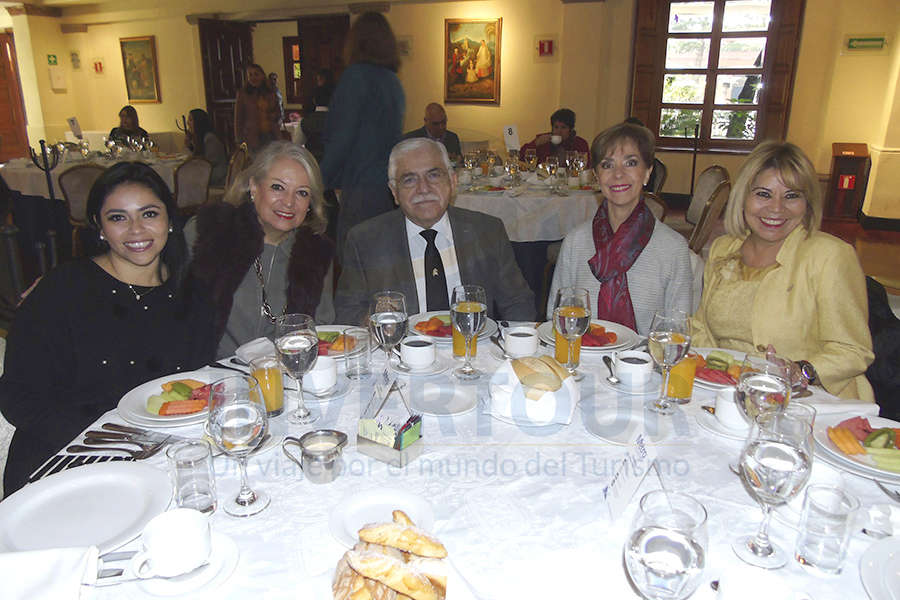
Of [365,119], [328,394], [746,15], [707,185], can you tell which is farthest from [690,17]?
[328,394]

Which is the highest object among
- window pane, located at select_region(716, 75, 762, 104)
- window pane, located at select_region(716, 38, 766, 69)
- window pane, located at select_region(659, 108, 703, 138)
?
window pane, located at select_region(716, 38, 766, 69)

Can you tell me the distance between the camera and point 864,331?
6.14 feet

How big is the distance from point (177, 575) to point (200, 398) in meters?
0.57

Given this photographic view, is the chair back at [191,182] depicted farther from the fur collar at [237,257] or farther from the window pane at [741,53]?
the window pane at [741,53]

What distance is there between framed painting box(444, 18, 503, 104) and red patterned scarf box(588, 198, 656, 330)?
769 centimetres

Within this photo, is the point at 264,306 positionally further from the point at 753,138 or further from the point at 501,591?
the point at 753,138

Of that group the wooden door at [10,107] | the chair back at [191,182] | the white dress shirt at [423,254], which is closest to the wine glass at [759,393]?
the white dress shirt at [423,254]

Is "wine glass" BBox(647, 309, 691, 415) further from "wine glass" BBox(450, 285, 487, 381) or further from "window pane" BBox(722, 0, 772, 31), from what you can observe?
"window pane" BBox(722, 0, 772, 31)

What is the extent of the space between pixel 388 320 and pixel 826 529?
988 mm

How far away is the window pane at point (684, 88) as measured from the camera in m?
8.72

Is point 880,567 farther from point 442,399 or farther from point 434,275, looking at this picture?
point 434,275

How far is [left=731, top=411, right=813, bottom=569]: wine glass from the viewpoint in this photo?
3.02 feet

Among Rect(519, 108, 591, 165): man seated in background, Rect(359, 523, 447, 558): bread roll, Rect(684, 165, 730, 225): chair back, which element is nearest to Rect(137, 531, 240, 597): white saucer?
Rect(359, 523, 447, 558): bread roll

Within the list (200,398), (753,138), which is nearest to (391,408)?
(200,398)
